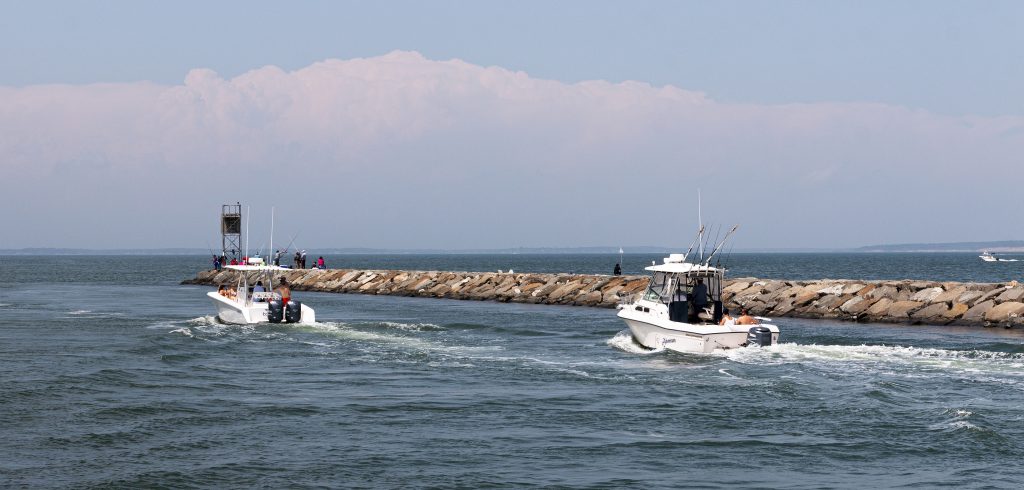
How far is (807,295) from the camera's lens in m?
49.9

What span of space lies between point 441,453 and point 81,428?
273 inches

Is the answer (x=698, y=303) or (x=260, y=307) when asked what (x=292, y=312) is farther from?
(x=698, y=303)

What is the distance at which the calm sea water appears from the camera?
626 inches

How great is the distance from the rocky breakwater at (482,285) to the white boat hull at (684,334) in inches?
601

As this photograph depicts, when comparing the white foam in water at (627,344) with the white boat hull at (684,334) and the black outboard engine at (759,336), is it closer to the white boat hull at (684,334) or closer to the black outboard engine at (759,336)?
the white boat hull at (684,334)

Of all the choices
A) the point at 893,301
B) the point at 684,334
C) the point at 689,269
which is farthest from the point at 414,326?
the point at 893,301

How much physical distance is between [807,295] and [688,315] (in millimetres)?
21586

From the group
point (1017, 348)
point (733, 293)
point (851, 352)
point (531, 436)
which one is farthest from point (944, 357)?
point (733, 293)

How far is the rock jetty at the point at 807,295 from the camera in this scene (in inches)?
1702

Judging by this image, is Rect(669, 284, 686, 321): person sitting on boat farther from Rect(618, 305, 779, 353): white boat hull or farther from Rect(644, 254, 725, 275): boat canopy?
Rect(644, 254, 725, 275): boat canopy

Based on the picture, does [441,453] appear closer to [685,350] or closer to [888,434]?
[888,434]

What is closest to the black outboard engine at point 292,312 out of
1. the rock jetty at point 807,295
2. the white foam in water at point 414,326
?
the white foam in water at point 414,326

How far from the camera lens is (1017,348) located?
3219cm

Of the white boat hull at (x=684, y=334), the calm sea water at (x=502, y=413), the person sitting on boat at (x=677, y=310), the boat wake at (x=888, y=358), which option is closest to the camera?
the calm sea water at (x=502, y=413)
